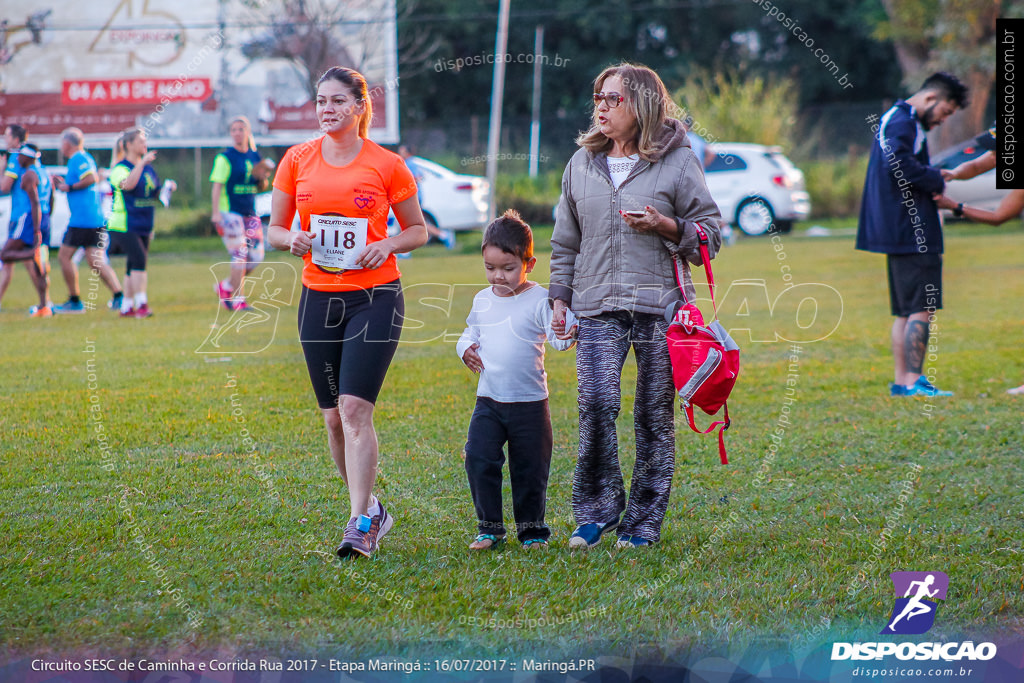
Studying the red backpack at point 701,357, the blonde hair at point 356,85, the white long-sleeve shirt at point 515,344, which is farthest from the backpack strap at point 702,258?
the blonde hair at point 356,85

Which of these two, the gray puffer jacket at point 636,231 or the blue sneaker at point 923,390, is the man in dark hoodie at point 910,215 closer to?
the blue sneaker at point 923,390

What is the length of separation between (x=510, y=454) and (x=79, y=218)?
9.03 metres

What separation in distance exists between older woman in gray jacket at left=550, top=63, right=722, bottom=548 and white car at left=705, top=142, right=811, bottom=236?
55.0ft

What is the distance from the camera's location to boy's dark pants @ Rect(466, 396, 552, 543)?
4211mm

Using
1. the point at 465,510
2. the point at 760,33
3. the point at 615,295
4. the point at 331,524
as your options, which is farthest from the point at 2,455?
the point at 760,33

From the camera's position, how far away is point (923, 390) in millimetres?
7117

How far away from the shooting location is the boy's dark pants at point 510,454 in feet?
13.8

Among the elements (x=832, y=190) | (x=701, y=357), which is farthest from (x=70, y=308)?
(x=832, y=190)

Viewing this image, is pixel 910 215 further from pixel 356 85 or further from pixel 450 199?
pixel 450 199

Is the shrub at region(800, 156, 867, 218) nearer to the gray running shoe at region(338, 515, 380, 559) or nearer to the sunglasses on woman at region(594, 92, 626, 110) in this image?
the sunglasses on woman at region(594, 92, 626, 110)

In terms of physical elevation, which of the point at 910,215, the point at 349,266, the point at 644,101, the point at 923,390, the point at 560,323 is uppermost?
the point at 644,101

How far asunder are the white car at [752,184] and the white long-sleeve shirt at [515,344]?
55.3 ft

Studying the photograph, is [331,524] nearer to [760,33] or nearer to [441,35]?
[441,35]

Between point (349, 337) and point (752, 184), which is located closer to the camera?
point (349, 337)
